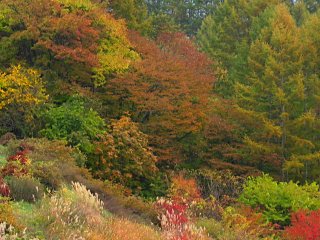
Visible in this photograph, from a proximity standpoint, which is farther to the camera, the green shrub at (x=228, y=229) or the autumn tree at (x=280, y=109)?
the autumn tree at (x=280, y=109)

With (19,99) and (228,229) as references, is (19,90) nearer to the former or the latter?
(19,99)

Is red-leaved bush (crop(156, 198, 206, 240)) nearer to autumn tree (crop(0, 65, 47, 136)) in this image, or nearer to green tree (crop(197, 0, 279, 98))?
autumn tree (crop(0, 65, 47, 136))

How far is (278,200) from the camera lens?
17.0 metres

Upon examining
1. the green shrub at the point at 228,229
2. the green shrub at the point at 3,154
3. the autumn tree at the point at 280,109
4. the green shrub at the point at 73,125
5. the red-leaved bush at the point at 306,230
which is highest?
the autumn tree at the point at 280,109

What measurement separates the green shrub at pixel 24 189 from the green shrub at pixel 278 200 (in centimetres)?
939

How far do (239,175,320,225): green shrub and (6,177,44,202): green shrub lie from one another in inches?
370

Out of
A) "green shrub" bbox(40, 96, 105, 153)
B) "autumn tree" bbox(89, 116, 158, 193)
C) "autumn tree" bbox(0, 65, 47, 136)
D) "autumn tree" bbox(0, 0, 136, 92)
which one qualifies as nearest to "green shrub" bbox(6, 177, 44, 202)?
"green shrub" bbox(40, 96, 105, 153)

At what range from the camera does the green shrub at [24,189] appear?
358 inches

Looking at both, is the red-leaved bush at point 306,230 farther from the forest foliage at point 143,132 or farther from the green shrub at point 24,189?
the green shrub at point 24,189

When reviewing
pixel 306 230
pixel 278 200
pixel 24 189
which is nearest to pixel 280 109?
pixel 278 200

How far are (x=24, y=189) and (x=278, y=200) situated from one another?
10.3 metres

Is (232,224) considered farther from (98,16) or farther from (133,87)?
(98,16)

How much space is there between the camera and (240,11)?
41.1 meters

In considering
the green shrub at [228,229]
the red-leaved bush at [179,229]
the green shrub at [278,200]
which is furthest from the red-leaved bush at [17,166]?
the green shrub at [278,200]
